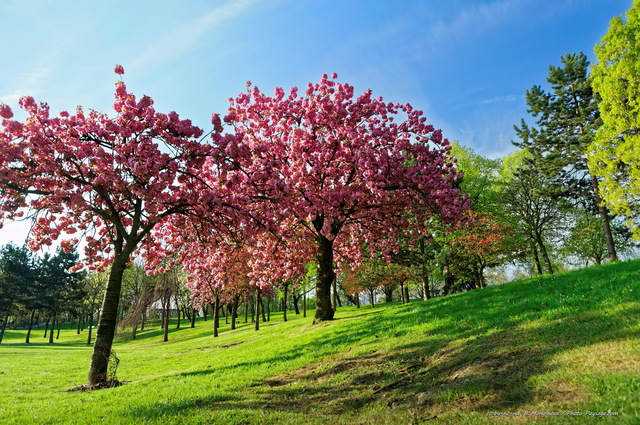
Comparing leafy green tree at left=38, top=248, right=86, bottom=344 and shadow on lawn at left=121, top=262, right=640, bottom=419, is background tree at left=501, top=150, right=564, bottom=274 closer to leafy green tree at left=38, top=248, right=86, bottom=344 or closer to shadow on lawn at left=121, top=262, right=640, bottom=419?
shadow on lawn at left=121, top=262, right=640, bottom=419

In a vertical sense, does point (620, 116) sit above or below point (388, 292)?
above

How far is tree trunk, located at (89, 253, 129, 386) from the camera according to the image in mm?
13297

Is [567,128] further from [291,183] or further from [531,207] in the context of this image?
[291,183]

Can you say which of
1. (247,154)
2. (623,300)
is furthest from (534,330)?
(247,154)

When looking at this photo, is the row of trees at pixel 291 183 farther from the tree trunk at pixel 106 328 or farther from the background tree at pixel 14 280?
the background tree at pixel 14 280

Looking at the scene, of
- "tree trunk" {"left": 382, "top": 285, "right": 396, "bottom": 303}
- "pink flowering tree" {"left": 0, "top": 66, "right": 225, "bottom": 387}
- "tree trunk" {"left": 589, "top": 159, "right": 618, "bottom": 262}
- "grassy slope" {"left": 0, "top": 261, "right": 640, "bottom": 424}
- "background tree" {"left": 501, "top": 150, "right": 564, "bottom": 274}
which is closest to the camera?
"grassy slope" {"left": 0, "top": 261, "right": 640, "bottom": 424}

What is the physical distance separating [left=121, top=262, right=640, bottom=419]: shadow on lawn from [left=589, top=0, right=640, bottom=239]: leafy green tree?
16932 mm

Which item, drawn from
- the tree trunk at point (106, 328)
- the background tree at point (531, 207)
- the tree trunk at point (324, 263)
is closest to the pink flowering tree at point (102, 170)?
the tree trunk at point (106, 328)

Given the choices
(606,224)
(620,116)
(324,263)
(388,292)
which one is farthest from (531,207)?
(388,292)

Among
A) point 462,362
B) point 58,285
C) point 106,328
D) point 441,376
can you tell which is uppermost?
point 58,285

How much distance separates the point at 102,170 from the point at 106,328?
655 centimetres

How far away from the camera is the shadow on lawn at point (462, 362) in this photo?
6.38 m

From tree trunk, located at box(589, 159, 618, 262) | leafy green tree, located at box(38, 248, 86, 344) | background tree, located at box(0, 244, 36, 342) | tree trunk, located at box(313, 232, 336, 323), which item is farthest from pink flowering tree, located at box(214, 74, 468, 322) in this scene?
background tree, located at box(0, 244, 36, 342)

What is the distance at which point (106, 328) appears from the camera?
13602 mm
